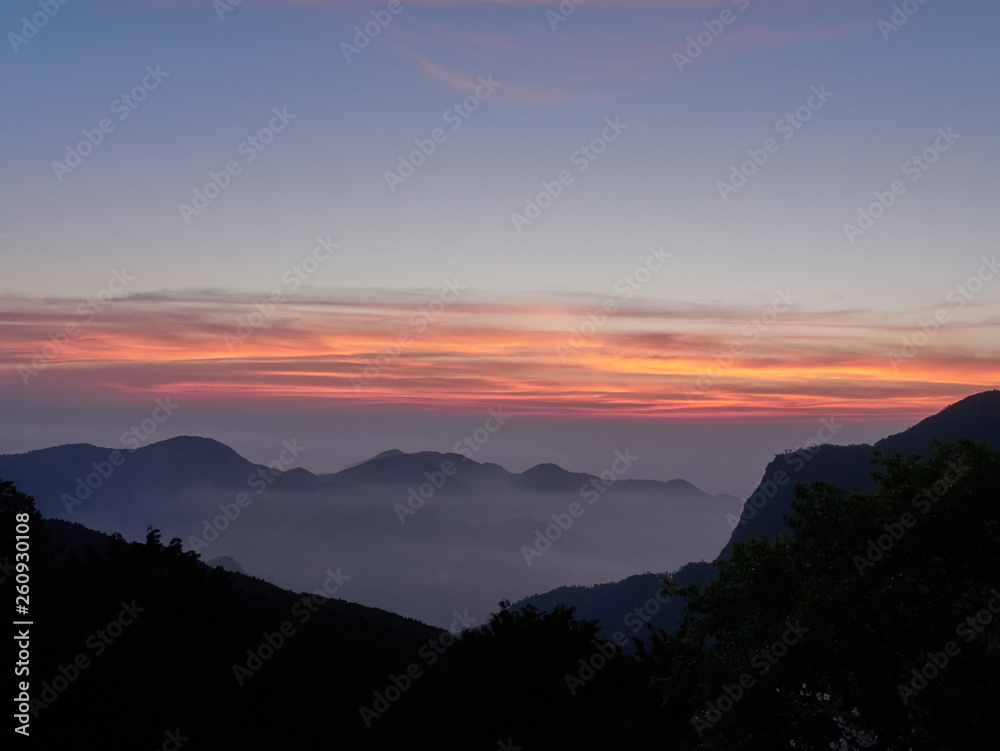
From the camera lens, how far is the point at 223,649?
34.3 m

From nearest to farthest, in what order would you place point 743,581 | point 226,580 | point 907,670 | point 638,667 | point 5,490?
point 907,670 < point 743,581 < point 226,580 < point 638,667 < point 5,490

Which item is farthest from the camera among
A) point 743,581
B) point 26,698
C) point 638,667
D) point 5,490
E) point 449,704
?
point 5,490

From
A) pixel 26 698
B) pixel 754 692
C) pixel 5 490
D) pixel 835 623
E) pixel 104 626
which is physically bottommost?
pixel 754 692

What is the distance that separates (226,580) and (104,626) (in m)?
15.6

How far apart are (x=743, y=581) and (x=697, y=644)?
2618 mm

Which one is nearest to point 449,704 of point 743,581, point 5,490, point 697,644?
point 697,644

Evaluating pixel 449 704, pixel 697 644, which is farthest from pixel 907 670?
pixel 449 704

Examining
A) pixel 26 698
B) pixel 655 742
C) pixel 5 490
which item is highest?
pixel 5 490

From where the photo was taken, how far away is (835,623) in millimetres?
20875

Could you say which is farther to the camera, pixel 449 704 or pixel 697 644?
pixel 449 704

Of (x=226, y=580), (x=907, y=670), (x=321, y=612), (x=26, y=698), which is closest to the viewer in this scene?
(x=26, y=698)

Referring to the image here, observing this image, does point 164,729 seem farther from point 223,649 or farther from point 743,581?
point 743,581

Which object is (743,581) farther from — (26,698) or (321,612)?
(321,612)

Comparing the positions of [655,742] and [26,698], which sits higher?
[26,698]
